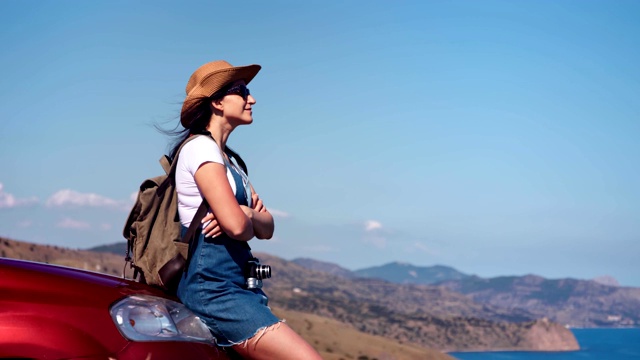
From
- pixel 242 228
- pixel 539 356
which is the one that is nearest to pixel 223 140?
pixel 242 228

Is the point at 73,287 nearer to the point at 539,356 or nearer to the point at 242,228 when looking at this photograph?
the point at 242,228

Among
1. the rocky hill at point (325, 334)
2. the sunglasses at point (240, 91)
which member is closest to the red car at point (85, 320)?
the sunglasses at point (240, 91)

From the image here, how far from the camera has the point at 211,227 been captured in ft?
12.9

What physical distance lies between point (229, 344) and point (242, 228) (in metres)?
0.58

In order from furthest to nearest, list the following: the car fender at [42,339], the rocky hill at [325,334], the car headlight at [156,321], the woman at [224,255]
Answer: the rocky hill at [325,334], the woman at [224,255], the car headlight at [156,321], the car fender at [42,339]

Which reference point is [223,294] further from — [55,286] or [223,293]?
[55,286]

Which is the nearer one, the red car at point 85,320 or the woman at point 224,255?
the red car at point 85,320

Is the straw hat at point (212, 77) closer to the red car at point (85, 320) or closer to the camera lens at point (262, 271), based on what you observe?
the camera lens at point (262, 271)

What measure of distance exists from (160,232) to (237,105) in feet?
2.74

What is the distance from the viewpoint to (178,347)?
11.9ft

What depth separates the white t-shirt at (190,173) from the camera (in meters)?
4.02

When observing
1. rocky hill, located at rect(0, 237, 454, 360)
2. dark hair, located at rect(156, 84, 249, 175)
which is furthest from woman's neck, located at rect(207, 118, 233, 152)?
rocky hill, located at rect(0, 237, 454, 360)

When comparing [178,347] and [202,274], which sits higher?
[202,274]

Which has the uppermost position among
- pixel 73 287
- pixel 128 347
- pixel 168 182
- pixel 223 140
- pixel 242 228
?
pixel 223 140
